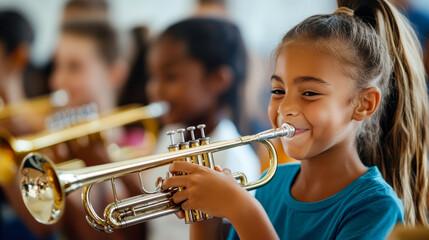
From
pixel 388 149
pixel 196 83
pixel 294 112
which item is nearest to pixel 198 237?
pixel 294 112

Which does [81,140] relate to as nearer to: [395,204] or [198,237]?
[198,237]

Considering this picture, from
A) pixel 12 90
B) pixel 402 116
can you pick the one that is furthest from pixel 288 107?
pixel 12 90

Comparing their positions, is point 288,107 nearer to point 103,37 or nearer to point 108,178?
point 108,178

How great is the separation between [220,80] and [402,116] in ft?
4.05

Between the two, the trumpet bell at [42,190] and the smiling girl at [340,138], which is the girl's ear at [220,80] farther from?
the trumpet bell at [42,190]

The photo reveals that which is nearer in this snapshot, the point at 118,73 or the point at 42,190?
the point at 42,190

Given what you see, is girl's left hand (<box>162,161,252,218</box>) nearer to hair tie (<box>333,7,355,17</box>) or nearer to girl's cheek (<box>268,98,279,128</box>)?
girl's cheek (<box>268,98,279,128</box>)

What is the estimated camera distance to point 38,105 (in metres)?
3.11

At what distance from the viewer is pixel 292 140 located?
978 mm

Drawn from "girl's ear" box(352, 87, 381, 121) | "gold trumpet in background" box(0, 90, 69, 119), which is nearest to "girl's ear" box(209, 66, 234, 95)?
"gold trumpet in background" box(0, 90, 69, 119)

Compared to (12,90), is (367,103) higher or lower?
lower

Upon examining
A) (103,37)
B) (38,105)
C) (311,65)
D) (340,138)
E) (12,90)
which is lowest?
(340,138)

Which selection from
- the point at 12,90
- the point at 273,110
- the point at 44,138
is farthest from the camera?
the point at 12,90

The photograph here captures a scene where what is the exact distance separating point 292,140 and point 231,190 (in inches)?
5.7
